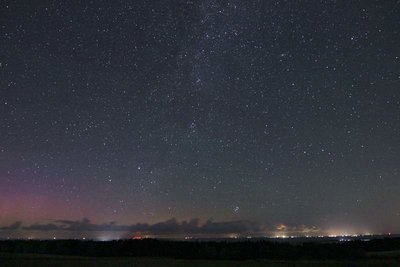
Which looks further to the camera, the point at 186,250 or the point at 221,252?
the point at 186,250

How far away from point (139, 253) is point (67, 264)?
14.2m

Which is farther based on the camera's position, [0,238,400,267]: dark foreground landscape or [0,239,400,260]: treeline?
[0,239,400,260]: treeline

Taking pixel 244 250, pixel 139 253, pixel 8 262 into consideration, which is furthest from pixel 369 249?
pixel 8 262

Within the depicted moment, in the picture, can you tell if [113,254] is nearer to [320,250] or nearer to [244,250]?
[244,250]

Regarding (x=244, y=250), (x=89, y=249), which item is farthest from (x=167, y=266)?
(x=89, y=249)

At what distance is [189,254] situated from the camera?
4541 cm

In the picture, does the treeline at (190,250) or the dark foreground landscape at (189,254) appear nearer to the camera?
the dark foreground landscape at (189,254)

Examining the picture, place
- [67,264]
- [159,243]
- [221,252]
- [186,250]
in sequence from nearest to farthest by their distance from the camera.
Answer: [67,264] → [221,252] → [186,250] → [159,243]

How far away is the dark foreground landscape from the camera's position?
37.2 meters

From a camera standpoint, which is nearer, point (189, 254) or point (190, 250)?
point (189, 254)

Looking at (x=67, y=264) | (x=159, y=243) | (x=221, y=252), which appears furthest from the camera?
(x=159, y=243)

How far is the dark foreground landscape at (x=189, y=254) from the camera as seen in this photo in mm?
37250

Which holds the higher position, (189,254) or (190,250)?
(190,250)

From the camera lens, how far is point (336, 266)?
33406 millimetres
